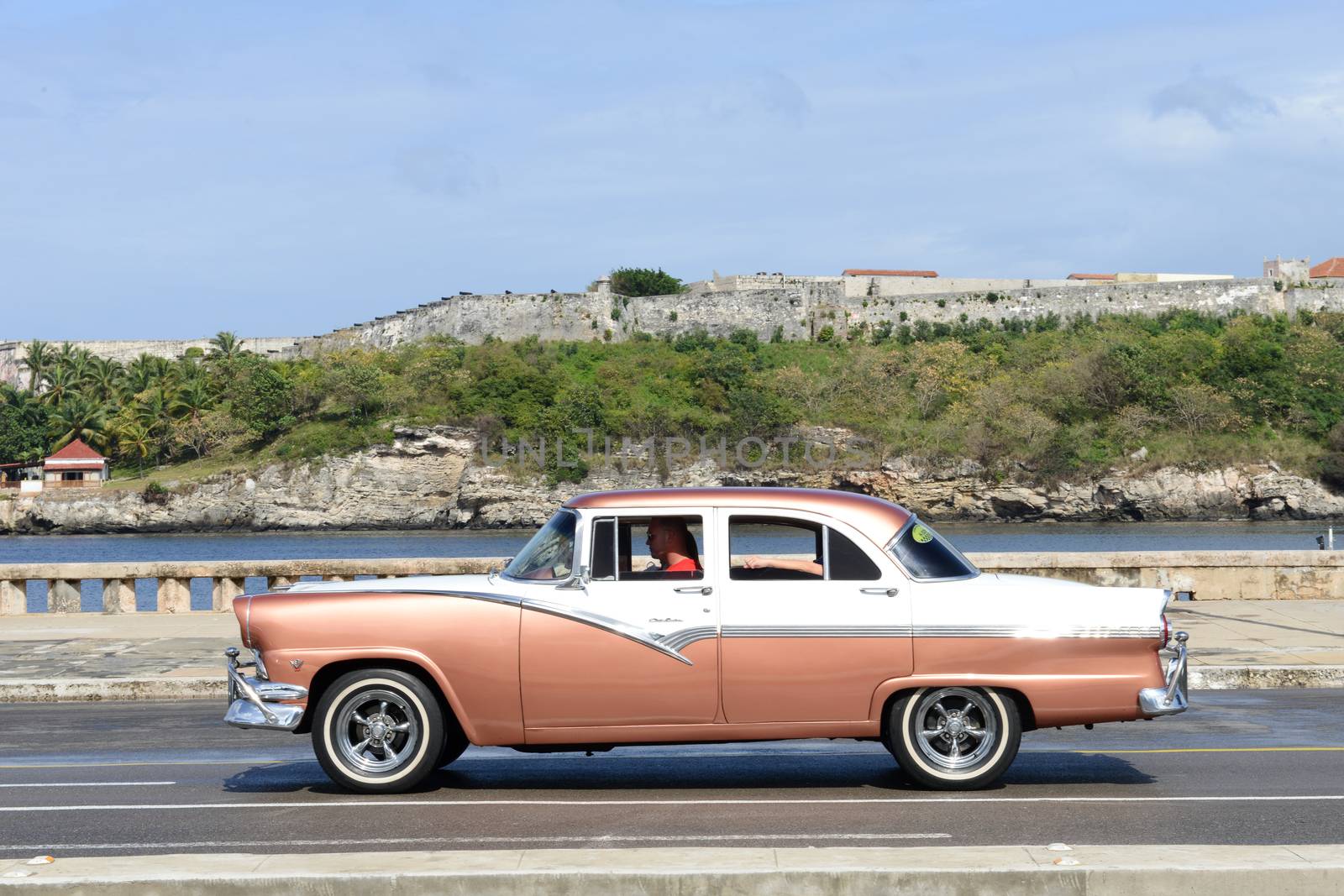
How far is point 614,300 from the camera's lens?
4370 inches

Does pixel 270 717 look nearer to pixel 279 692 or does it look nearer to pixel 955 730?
pixel 279 692

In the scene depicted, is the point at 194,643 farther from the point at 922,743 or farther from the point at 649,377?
the point at 649,377

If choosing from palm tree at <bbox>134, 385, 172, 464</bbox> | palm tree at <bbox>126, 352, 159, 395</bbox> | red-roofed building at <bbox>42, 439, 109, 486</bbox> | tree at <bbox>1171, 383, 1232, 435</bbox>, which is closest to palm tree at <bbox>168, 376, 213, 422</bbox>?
palm tree at <bbox>134, 385, 172, 464</bbox>

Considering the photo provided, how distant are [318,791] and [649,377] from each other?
93803 millimetres

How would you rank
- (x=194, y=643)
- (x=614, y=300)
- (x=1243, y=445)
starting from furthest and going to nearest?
(x=614, y=300), (x=1243, y=445), (x=194, y=643)

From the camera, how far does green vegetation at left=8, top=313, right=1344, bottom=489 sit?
3782 inches

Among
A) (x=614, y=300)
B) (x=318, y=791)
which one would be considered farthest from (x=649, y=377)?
(x=318, y=791)

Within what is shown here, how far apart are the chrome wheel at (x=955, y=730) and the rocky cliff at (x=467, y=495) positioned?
84211 millimetres

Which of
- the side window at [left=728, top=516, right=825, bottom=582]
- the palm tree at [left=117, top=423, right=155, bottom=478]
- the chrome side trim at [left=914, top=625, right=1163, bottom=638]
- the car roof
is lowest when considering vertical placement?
the chrome side trim at [left=914, top=625, right=1163, bottom=638]

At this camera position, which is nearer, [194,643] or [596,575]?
[596,575]

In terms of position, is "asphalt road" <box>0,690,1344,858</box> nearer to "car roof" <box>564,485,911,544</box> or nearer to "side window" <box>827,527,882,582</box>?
"side window" <box>827,527,882,582</box>

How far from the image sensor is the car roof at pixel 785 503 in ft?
28.8

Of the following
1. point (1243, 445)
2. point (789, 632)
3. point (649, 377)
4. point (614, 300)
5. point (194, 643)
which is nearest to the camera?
point (789, 632)

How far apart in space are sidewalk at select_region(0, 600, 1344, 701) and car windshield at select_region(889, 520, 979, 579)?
5923mm
